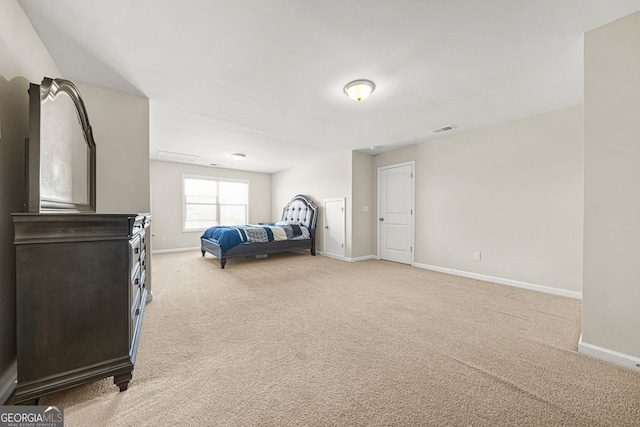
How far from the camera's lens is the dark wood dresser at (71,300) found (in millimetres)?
1164

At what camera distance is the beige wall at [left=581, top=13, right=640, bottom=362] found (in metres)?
1.59

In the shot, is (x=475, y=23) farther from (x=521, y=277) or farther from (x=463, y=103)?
(x=521, y=277)

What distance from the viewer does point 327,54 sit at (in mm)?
2033

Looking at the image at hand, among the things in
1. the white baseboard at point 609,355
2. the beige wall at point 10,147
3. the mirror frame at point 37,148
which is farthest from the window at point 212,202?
the white baseboard at point 609,355

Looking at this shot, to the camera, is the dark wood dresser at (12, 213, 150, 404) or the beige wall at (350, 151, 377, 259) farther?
the beige wall at (350, 151, 377, 259)

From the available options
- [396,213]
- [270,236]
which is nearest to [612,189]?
[396,213]

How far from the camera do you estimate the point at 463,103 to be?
9.62 feet

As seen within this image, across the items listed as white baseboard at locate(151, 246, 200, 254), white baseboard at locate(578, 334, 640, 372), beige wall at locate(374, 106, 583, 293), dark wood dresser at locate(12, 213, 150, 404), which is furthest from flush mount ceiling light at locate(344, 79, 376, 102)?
white baseboard at locate(151, 246, 200, 254)

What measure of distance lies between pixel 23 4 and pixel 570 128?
204 inches

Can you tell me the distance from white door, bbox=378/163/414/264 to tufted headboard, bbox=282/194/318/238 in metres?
1.53

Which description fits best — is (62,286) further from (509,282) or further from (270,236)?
(509,282)

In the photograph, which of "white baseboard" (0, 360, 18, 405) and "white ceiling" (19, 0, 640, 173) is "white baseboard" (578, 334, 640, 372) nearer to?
"white ceiling" (19, 0, 640, 173)

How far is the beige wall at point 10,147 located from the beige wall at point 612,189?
3.66 metres

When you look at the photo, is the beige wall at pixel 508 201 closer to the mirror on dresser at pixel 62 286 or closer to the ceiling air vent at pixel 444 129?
the ceiling air vent at pixel 444 129
